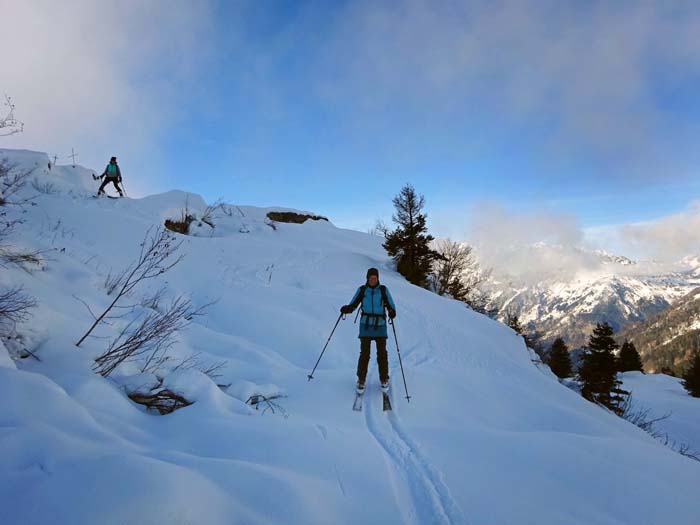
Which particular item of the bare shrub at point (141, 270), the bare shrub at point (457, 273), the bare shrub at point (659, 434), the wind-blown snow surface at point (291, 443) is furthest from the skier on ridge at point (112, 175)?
the bare shrub at point (659, 434)

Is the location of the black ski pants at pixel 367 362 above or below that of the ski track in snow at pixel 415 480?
above

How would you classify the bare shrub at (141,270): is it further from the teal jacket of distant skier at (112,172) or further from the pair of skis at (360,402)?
the teal jacket of distant skier at (112,172)

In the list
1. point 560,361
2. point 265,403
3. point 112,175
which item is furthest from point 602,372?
point 112,175

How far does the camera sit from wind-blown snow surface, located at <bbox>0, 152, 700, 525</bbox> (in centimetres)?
197

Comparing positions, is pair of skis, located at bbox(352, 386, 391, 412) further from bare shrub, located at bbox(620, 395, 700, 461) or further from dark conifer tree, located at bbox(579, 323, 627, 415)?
dark conifer tree, located at bbox(579, 323, 627, 415)

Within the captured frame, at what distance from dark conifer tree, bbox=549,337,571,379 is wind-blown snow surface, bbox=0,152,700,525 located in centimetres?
3773

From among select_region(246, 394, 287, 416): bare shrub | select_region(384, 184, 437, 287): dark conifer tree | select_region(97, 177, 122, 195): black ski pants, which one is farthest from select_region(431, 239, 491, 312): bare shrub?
select_region(246, 394, 287, 416): bare shrub

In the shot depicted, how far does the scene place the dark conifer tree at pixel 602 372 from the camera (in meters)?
27.0

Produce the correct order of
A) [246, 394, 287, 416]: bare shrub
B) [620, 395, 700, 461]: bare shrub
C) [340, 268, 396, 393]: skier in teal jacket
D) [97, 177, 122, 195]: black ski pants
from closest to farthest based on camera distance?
[246, 394, 287, 416]: bare shrub, [340, 268, 396, 393]: skier in teal jacket, [620, 395, 700, 461]: bare shrub, [97, 177, 122, 195]: black ski pants

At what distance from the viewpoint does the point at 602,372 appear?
27906 millimetres

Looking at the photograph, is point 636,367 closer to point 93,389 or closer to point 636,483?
point 636,483

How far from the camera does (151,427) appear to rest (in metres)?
Result: 3.19

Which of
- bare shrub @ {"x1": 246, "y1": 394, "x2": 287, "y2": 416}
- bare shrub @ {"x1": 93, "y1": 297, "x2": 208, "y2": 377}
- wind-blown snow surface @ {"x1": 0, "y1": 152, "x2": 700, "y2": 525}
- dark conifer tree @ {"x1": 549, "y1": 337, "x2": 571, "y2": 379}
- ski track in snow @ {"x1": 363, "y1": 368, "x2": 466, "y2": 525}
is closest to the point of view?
wind-blown snow surface @ {"x1": 0, "y1": 152, "x2": 700, "y2": 525}

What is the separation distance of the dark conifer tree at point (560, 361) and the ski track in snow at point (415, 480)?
42412mm
